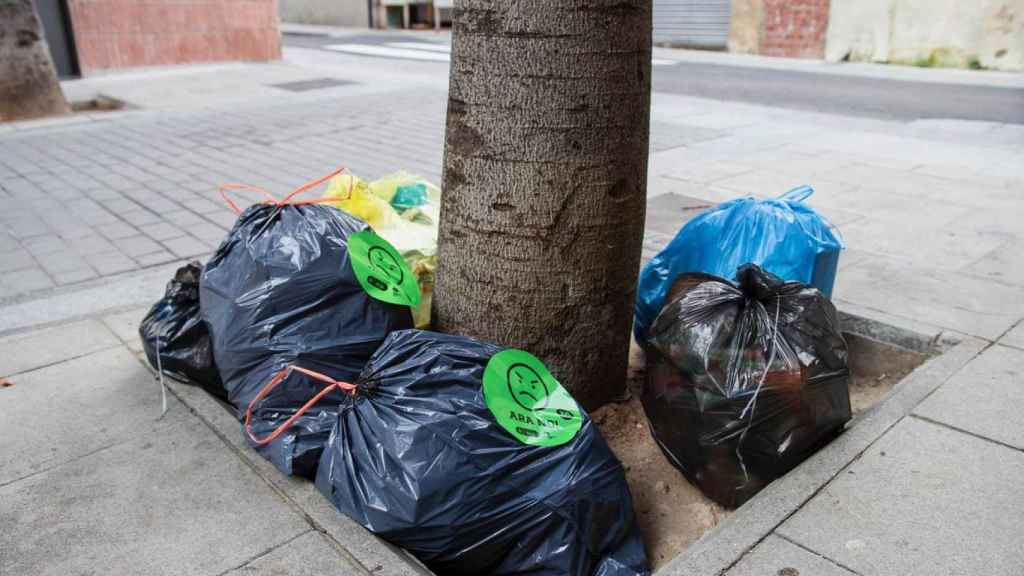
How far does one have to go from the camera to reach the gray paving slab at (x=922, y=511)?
2.00 metres

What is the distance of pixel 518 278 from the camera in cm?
255

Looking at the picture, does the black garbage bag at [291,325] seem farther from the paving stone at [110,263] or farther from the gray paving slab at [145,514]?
the paving stone at [110,263]

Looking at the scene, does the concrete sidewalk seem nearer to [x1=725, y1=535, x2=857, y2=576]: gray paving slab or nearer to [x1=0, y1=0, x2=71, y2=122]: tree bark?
[x1=725, y1=535, x2=857, y2=576]: gray paving slab

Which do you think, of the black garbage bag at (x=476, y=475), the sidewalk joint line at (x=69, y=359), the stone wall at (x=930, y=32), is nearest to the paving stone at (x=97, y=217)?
the sidewalk joint line at (x=69, y=359)

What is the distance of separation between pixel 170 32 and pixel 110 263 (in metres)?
9.74

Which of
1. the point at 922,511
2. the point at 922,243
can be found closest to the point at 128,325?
the point at 922,511

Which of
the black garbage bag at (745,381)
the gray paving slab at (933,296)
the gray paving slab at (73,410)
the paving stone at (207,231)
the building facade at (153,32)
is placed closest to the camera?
the black garbage bag at (745,381)

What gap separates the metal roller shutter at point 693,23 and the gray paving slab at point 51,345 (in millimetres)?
16602

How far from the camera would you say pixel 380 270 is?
2.68 metres

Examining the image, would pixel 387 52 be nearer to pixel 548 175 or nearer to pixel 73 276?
pixel 73 276

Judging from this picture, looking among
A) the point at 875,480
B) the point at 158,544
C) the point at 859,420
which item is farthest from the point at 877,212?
the point at 158,544

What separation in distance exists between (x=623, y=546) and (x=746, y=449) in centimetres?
47

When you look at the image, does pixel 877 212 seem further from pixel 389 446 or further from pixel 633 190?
pixel 389 446

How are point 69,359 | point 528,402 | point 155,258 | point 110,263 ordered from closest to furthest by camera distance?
point 528,402 < point 69,359 < point 110,263 < point 155,258
